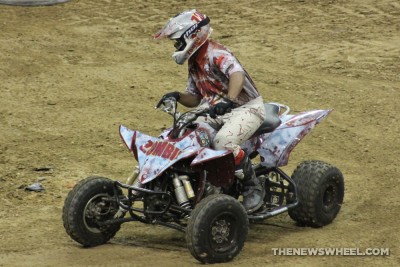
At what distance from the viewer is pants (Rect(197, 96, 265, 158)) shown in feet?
28.0

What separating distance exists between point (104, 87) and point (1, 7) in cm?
462

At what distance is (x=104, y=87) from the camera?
47.1ft

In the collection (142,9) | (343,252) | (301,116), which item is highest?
(301,116)

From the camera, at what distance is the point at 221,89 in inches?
348

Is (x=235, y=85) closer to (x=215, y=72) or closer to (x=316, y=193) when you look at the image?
(x=215, y=72)

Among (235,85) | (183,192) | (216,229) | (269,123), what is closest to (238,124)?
(235,85)

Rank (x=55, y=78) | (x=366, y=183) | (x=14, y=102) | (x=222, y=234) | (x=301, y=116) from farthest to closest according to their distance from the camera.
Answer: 1. (x=55, y=78)
2. (x=14, y=102)
3. (x=366, y=183)
4. (x=301, y=116)
5. (x=222, y=234)

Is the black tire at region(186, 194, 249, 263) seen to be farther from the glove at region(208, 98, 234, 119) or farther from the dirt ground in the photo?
the glove at region(208, 98, 234, 119)

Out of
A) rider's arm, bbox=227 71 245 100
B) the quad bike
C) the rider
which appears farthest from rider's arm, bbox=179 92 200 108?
Result: rider's arm, bbox=227 71 245 100

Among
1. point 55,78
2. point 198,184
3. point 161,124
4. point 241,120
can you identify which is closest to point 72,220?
point 198,184

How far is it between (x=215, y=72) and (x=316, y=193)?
147 centimetres

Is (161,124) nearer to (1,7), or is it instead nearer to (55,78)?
(55,78)

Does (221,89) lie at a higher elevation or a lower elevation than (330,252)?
higher

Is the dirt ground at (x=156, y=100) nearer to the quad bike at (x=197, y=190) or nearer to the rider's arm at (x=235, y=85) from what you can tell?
the quad bike at (x=197, y=190)
